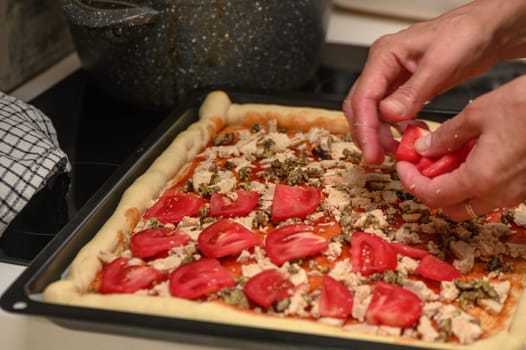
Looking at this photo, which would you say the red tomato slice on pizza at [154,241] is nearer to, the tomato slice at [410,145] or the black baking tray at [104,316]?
the black baking tray at [104,316]

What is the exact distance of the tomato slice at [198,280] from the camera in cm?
A: 120

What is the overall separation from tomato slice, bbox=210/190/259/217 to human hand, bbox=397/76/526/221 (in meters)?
0.33

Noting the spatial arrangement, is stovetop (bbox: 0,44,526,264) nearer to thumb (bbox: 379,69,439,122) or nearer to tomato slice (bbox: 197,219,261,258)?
tomato slice (bbox: 197,219,261,258)

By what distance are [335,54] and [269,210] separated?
1063 millimetres

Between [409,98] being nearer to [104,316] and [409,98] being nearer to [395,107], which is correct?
[395,107]

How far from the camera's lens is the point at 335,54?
238 centimetres

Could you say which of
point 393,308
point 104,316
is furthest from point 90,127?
point 393,308

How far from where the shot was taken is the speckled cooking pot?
1.76 metres

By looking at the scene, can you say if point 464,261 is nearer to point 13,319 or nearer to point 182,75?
point 13,319

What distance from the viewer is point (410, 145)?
1.35m

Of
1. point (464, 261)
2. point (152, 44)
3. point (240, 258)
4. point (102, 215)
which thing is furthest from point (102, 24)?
point (464, 261)

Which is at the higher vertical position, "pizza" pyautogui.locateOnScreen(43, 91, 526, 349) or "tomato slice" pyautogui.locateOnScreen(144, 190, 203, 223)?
"pizza" pyautogui.locateOnScreen(43, 91, 526, 349)

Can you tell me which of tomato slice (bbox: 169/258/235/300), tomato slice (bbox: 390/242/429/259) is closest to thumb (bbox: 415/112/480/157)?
tomato slice (bbox: 390/242/429/259)

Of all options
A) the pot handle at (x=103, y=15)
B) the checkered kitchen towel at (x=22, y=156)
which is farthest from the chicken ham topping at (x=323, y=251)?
the pot handle at (x=103, y=15)
